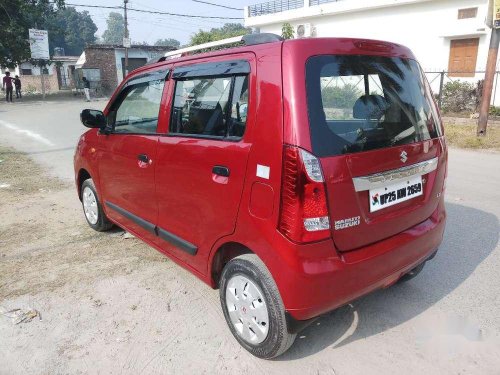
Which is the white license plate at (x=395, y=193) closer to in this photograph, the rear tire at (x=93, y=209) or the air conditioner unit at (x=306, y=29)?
the rear tire at (x=93, y=209)

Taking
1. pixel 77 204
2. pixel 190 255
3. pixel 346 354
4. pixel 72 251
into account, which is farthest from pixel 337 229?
pixel 77 204

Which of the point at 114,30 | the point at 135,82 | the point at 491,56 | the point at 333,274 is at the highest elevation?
the point at 114,30

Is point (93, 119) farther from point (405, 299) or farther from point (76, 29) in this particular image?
point (76, 29)

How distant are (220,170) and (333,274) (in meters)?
0.90

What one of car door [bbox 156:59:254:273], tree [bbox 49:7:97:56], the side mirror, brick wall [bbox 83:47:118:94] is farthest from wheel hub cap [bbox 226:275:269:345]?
tree [bbox 49:7:97:56]

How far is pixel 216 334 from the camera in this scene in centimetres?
283

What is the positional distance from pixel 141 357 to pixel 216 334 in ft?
1.66

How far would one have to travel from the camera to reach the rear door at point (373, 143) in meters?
2.20

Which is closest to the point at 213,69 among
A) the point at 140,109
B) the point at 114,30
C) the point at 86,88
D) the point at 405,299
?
the point at 140,109

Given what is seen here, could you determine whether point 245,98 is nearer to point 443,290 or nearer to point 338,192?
point 338,192

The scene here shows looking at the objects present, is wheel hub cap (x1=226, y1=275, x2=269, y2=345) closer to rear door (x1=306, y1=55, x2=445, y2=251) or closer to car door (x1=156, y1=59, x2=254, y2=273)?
car door (x1=156, y1=59, x2=254, y2=273)

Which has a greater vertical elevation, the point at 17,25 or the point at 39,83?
the point at 17,25

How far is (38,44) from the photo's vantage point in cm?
2617

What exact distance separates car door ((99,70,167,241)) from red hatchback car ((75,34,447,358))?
72 mm
